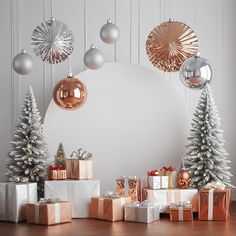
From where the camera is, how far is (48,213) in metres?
5.00

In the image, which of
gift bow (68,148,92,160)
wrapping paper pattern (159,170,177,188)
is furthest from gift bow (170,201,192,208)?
gift bow (68,148,92,160)

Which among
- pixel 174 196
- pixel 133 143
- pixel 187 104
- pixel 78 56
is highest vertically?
pixel 78 56

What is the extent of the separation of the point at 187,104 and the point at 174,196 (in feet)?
4.38

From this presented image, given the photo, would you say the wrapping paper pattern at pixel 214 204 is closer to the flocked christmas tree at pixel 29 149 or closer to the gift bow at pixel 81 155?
the gift bow at pixel 81 155

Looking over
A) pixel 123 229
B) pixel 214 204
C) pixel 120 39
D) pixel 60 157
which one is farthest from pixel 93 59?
pixel 214 204

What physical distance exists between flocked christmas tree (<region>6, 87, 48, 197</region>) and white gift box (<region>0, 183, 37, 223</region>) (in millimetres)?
376

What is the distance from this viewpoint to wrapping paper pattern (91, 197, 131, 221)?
5.21 meters

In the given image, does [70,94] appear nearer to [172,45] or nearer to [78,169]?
[78,169]

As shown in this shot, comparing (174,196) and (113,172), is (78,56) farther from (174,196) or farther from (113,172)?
(174,196)

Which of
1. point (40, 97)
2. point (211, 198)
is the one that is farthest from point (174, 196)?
point (40, 97)

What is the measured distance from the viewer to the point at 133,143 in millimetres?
6223

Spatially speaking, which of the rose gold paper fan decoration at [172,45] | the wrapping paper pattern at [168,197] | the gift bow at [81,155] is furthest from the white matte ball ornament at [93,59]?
the wrapping paper pattern at [168,197]

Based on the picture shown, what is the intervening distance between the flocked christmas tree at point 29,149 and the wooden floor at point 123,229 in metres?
0.71

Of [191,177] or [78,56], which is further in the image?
[78,56]
